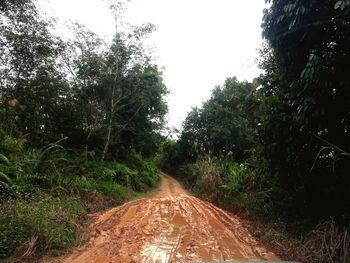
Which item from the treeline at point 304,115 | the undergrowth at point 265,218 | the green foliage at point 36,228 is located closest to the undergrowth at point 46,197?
the green foliage at point 36,228

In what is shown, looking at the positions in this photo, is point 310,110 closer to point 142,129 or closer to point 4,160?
point 4,160

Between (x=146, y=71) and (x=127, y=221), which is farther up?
(x=146, y=71)

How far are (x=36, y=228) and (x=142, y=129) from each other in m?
17.3

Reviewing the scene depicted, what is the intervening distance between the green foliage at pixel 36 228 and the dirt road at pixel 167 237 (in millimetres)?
444

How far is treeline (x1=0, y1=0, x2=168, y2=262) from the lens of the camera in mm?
11531

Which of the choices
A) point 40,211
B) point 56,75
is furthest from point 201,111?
point 40,211

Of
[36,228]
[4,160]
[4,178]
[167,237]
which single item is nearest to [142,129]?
[4,160]

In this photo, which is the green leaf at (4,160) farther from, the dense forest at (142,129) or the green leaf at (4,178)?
the green leaf at (4,178)

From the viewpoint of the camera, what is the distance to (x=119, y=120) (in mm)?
21031

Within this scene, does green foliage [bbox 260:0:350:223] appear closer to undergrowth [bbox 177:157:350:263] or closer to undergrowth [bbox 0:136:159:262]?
undergrowth [bbox 177:157:350:263]

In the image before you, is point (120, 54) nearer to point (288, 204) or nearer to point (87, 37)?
point (87, 37)

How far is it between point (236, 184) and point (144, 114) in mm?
11659

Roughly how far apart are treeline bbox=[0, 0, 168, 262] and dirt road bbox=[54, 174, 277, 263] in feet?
5.84

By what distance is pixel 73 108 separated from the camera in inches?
759
